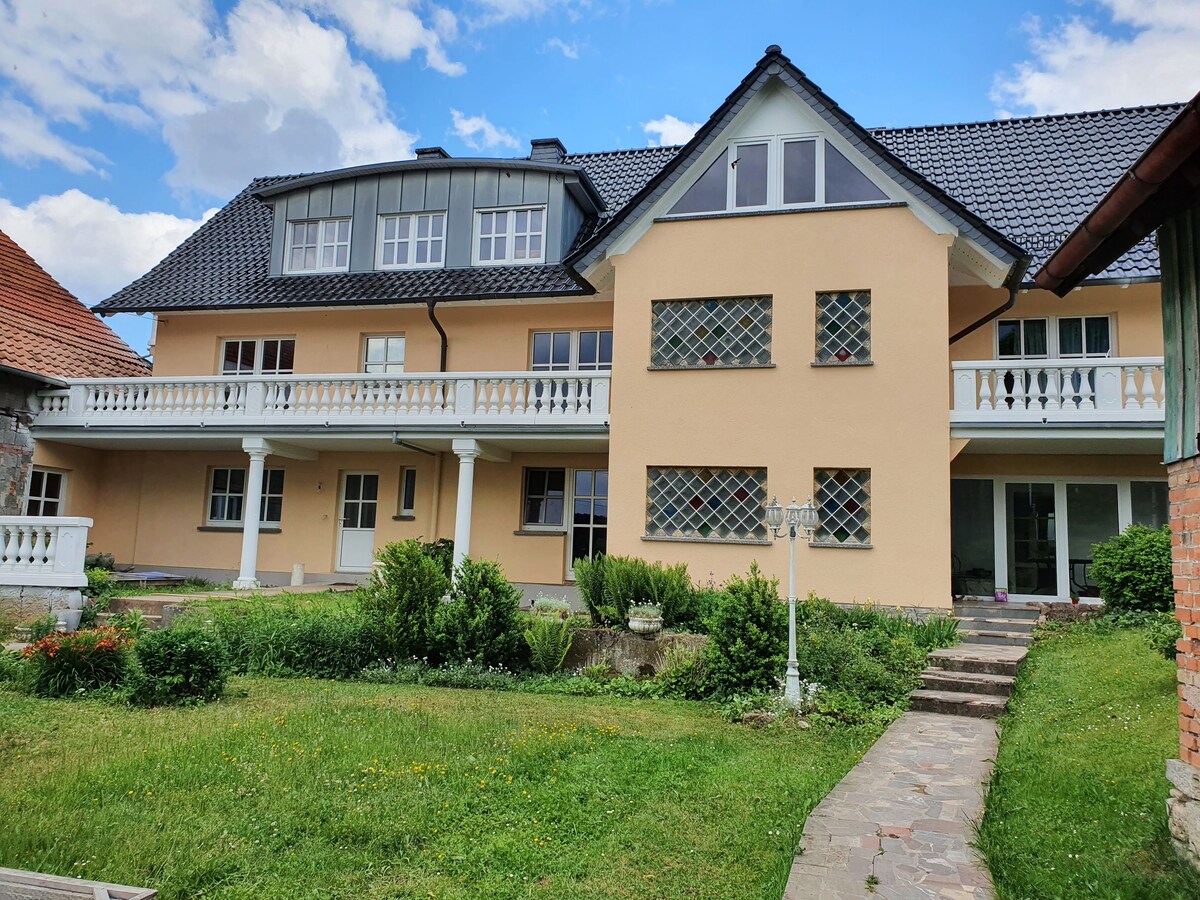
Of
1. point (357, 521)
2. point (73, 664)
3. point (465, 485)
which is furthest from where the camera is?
point (357, 521)

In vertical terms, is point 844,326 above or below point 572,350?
below

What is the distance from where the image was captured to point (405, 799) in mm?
5547

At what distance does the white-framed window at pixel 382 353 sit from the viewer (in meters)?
18.6

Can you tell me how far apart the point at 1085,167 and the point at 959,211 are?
5.36m

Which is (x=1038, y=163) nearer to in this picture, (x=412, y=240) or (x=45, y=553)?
(x=412, y=240)

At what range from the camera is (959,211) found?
13.2m

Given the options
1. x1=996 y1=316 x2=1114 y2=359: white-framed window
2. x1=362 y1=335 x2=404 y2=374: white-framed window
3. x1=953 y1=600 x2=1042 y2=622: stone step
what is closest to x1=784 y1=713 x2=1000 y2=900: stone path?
x1=953 y1=600 x2=1042 y2=622: stone step

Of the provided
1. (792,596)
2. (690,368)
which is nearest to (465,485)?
(690,368)

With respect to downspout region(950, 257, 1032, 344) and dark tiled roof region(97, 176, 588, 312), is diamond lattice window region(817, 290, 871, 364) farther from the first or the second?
dark tiled roof region(97, 176, 588, 312)

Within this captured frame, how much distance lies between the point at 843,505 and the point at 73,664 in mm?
10682

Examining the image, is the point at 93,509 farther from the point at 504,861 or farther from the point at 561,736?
the point at 504,861

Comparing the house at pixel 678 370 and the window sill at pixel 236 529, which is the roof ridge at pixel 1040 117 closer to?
the house at pixel 678 370

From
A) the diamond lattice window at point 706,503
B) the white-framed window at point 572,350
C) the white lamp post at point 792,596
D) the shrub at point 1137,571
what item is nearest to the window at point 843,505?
the diamond lattice window at point 706,503

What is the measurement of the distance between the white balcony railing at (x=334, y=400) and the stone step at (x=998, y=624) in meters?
6.79
